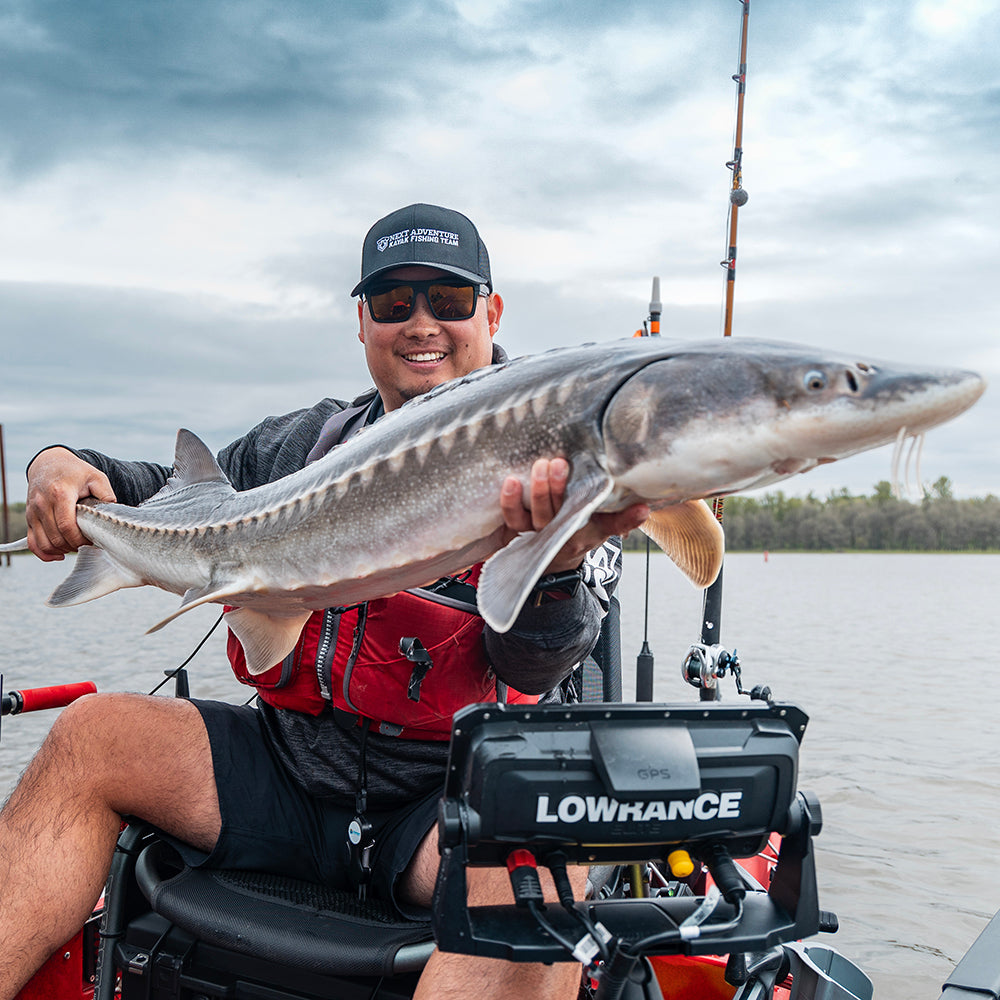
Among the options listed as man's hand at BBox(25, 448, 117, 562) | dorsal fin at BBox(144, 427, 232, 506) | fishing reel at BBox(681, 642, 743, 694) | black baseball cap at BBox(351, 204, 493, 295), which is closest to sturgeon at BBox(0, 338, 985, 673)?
dorsal fin at BBox(144, 427, 232, 506)

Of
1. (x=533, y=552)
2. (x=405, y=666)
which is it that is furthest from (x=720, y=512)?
(x=533, y=552)

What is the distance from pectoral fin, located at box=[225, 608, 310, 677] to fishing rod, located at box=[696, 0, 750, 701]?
918mm

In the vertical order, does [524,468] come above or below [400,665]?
above

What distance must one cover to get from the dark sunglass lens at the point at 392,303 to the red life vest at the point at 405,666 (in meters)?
0.90

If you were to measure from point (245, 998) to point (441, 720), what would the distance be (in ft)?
2.32

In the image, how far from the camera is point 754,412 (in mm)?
1311

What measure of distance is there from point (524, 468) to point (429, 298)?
1297mm

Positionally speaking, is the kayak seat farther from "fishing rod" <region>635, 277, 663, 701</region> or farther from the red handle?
"fishing rod" <region>635, 277, 663, 701</region>

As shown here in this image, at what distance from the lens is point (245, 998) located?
197cm

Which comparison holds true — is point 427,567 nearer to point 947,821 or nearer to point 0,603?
point 947,821

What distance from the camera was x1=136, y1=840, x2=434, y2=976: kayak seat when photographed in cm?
180

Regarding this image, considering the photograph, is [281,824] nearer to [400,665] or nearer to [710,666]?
[400,665]

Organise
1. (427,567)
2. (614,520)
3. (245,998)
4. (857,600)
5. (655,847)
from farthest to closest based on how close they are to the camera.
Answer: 1. (857,600)
2. (245,998)
3. (427,567)
4. (614,520)
5. (655,847)

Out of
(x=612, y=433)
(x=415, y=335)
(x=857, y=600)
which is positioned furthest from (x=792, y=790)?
(x=857, y=600)
